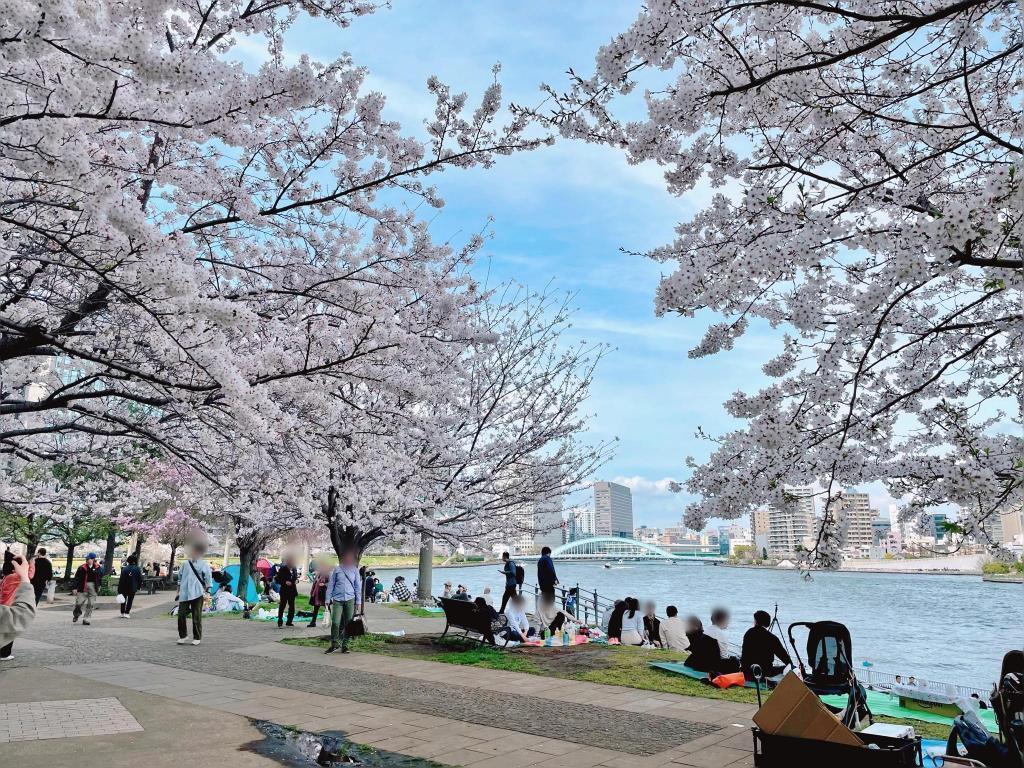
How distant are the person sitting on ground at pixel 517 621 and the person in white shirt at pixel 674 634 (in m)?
2.76

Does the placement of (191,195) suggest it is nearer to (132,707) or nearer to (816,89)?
(132,707)

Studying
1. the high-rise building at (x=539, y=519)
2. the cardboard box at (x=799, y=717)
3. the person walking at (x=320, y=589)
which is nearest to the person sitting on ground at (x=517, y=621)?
the high-rise building at (x=539, y=519)

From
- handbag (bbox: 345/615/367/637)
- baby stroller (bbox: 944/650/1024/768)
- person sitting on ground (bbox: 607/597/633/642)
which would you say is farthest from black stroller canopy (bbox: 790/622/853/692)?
handbag (bbox: 345/615/367/637)

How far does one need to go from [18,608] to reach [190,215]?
6.81 m

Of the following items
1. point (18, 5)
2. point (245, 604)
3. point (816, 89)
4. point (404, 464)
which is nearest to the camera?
point (18, 5)

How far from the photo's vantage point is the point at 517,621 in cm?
Result: 1271

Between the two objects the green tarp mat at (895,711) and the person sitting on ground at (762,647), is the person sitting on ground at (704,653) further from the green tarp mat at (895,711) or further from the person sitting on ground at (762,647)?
the green tarp mat at (895,711)

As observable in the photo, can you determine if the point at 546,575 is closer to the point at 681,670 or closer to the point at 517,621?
the point at 517,621

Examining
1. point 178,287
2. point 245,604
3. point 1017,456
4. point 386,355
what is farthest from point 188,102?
point 245,604

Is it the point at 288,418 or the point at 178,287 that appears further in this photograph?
the point at 288,418

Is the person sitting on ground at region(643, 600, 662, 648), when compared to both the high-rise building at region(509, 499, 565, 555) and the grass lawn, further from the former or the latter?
the grass lawn

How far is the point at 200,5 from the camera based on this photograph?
19.7 ft

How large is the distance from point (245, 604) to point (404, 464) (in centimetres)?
1202

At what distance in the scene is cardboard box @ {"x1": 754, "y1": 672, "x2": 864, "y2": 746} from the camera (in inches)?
162
